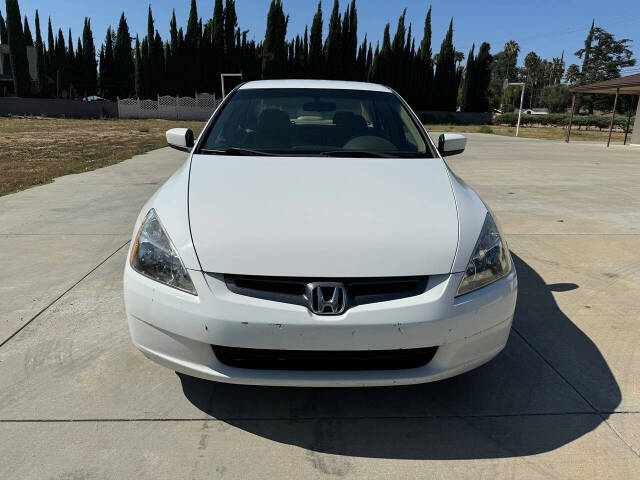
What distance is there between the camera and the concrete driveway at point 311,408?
2021 millimetres

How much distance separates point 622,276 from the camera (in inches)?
167

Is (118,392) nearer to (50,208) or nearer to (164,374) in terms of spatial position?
(164,374)

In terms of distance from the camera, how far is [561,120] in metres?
50.9

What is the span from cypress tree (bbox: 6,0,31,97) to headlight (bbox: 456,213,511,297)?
4417 cm

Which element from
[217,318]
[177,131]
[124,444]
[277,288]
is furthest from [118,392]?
[177,131]

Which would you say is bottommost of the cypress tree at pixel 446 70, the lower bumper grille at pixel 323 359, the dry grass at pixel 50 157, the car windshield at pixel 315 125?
the dry grass at pixel 50 157

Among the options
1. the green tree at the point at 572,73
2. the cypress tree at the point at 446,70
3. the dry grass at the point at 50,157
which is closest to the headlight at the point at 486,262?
the dry grass at the point at 50,157

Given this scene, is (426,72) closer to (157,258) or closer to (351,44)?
(351,44)

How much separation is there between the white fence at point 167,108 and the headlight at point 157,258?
35.7 meters

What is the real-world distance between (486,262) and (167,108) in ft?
123

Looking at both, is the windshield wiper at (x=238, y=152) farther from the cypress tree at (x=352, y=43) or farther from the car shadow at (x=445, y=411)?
the cypress tree at (x=352, y=43)

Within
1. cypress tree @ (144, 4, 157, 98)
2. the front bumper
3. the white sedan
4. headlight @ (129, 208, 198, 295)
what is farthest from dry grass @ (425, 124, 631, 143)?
headlight @ (129, 208, 198, 295)

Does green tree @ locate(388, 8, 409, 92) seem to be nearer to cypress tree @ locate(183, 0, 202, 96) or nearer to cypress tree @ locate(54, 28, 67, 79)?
cypress tree @ locate(183, 0, 202, 96)

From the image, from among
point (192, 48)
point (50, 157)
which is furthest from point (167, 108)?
point (50, 157)
